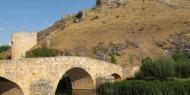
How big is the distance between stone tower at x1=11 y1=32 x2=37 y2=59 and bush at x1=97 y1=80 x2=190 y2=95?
1669 cm

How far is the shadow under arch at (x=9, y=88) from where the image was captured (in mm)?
23969

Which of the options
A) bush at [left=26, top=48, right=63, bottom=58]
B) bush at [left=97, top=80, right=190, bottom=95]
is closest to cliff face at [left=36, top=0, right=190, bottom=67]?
bush at [left=26, top=48, right=63, bottom=58]

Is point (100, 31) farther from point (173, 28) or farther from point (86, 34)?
point (173, 28)

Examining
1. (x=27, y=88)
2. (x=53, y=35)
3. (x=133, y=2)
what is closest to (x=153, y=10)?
(x=133, y=2)

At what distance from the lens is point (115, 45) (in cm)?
5031

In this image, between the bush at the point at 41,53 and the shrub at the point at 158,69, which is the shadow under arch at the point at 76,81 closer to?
the shrub at the point at 158,69

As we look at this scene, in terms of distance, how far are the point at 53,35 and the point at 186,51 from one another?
72.9 ft

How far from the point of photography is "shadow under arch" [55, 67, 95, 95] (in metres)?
33.4

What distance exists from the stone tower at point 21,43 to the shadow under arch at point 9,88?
1898 centimetres

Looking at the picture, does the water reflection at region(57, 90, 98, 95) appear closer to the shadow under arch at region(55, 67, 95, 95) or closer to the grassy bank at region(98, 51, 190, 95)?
the shadow under arch at region(55, 67, 95, 95)

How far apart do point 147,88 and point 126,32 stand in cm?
2915

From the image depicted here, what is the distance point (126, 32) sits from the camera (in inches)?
2192

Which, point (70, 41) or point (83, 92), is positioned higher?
point (70, 41)

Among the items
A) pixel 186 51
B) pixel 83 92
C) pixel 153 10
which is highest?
pixel 153 10
